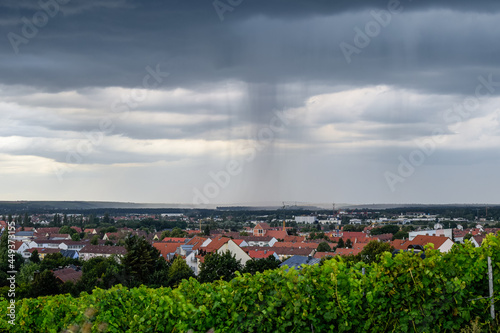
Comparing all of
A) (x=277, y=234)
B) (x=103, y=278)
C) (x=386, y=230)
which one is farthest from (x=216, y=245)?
(x=386, y=230)

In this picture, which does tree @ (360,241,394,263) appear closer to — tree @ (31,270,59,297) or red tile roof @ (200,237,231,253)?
red tile roof @ (200,237,231,253)

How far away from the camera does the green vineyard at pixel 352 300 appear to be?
299 inches

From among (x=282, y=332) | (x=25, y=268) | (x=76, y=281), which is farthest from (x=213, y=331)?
(x=25, y=268)

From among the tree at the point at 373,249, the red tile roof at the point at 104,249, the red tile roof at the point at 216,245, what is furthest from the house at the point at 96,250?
the tree at the point at 373,249

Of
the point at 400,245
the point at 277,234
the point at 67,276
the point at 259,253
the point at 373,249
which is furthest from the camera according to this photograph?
the point at 277,234

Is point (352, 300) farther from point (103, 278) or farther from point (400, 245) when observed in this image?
point (400, 245)

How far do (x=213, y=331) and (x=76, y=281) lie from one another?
39.1 m

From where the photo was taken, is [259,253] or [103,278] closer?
[103,278]

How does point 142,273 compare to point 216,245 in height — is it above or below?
above

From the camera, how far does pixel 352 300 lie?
778 centimetres

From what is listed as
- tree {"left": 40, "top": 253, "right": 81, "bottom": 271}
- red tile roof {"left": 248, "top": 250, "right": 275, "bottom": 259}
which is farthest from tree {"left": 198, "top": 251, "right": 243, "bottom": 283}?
red tile roof {"left": 248, "top": 250, "right": 275, "bottom": 259}

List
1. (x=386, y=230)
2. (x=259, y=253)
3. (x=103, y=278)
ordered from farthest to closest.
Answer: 1. (x=386, y=230)
2. (x=259, y=253)
3. (x=103, y=278)

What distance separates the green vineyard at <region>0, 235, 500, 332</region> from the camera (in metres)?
7.59

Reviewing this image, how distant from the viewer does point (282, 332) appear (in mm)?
7668
